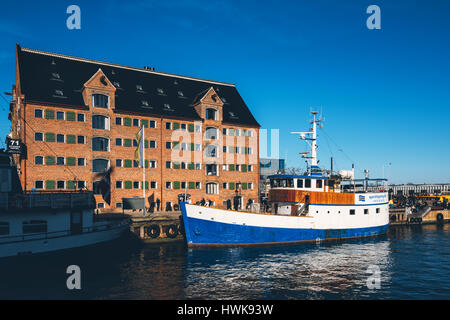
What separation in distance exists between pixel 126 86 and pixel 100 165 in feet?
46.4

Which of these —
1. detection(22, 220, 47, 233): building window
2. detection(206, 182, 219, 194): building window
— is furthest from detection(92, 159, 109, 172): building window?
detection(22, 220, 47, 233): building window

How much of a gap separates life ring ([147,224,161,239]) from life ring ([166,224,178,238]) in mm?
1062

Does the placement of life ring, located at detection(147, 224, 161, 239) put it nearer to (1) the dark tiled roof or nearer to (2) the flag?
(2) the flag

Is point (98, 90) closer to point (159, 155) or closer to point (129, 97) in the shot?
point (129, 97)

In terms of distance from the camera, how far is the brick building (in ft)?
153

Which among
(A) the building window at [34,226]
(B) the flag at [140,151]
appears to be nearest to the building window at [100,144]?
(B) the flag at [140,151]

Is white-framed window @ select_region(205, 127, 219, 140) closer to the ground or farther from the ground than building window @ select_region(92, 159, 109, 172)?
farther from the ground

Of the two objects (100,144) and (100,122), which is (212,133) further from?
(100,144)

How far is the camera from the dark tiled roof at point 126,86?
4891cm

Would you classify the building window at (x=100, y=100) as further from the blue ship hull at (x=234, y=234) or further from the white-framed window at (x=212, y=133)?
the blue ship hull at (x=234, y=234)

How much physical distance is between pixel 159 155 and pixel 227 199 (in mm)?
13832

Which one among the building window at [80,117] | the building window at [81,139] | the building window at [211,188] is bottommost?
the building window at [211,188]

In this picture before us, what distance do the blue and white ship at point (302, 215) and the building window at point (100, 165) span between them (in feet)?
61.4
